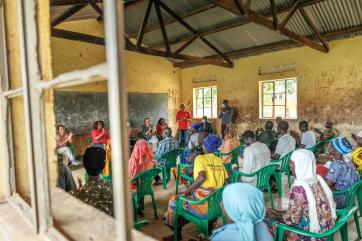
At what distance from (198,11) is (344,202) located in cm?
552

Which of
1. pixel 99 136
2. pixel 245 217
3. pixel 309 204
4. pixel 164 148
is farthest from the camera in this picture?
pixel 99 136

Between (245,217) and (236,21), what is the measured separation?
6318mm

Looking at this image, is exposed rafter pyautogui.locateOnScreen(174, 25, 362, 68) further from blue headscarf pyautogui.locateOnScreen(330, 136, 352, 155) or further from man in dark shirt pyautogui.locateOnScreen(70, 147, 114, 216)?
man in dark shirt pyautogui.locateOnScreen(70, 147, 114, 216)

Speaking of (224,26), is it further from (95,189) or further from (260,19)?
(95,189)

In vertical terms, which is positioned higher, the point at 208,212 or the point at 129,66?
the point at 129,66

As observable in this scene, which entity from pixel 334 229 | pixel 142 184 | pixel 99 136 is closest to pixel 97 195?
pixel 142 184

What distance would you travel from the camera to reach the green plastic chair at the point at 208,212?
243 centimetres

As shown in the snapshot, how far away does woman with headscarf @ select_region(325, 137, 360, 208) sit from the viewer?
258 centimetres

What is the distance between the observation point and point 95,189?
2.29 meters

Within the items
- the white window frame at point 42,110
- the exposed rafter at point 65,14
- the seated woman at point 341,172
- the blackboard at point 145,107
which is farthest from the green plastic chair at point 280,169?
the blackboard at point 145,107

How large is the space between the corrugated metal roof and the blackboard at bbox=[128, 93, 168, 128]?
192 cm

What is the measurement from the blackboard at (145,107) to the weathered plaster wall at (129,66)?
0.21m

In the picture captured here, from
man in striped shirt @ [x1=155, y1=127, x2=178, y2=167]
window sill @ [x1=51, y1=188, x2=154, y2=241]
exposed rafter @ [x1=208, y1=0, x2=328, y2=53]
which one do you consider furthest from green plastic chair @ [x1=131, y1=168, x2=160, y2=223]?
exposed rafter @ [x1=208, y1=0, x2=328, y2=53]

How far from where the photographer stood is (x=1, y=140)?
126 centimetres
